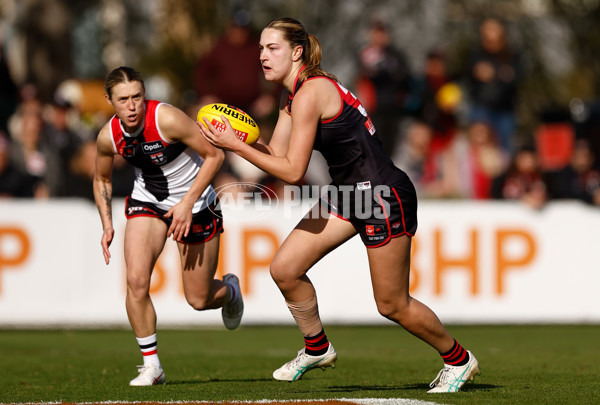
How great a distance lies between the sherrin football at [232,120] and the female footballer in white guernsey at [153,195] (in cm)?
72

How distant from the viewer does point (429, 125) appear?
15586 millimetres

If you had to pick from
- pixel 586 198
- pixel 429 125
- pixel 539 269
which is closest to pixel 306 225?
pixel 539 269

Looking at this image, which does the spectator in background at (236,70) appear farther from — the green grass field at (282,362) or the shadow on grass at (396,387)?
the shadow on grass at (396,387)

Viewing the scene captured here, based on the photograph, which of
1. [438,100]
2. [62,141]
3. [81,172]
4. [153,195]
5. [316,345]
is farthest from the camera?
[438,100]

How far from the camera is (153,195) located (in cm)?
800

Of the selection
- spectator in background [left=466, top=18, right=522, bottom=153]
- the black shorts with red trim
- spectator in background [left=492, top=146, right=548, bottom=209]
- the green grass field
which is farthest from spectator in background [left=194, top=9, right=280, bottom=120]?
the black shorts with red trim

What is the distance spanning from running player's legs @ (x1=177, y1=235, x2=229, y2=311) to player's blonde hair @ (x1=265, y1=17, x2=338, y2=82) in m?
1.80

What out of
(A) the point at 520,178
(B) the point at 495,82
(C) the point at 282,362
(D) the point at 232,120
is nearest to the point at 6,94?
(B) the point at 495,82

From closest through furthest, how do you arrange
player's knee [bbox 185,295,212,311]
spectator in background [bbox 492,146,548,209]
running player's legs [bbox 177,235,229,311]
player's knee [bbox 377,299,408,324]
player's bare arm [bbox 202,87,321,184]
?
1. player's bare arm [bbox 202,87,321,184]
2. player's knee [bbox 377,299,408,324]
3. running player's legs [bbox 177,235,229,311]
4. player's knee [bbox 185,295,212,311]
5. spectator in background [bbox 492,146,548,209]

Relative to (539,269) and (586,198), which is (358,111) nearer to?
(539,269)

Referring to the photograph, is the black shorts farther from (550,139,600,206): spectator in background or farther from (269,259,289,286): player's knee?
(550,139,600,206): spectator in background

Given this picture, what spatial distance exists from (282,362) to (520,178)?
553 cm

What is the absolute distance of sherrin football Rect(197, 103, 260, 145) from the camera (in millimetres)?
6781

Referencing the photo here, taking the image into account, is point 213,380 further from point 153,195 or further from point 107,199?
point 107,199
